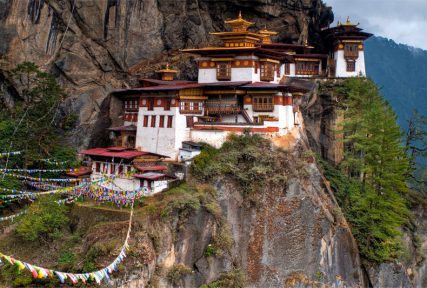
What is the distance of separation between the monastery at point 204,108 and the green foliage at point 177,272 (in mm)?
6471

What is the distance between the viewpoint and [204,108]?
→ 152 ft

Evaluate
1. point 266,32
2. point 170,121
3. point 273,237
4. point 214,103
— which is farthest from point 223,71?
point 273,237

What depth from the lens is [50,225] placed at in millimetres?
35969

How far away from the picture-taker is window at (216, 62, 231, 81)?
4824 cm

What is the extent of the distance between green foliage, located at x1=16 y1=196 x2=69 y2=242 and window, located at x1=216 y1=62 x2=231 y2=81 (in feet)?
61.4

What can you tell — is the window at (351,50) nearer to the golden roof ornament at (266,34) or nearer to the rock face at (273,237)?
the golden roof ornament at (266,34)

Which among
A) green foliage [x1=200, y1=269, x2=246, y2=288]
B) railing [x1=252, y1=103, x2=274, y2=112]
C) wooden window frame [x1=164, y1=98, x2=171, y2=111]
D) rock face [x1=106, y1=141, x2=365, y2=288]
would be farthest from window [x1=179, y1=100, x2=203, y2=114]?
green foliage [x1=200, y1=269, x2=246, y2=288]

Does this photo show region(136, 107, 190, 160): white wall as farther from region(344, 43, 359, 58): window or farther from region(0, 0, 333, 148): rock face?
region(344, 43, 359, 58): window

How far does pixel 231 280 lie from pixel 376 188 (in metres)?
18.1

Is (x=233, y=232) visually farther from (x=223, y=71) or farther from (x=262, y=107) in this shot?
(x=223, y=71)

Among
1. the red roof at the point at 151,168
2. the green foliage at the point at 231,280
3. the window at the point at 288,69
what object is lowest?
the green foliage at the point at 231,280

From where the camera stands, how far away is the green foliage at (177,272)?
3366cm

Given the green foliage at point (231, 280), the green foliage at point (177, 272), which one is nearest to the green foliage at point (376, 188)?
the green foliage at point (231, 280)

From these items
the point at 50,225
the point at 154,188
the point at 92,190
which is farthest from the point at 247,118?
the point at 50,225
